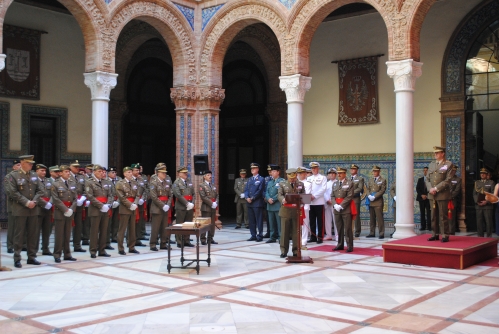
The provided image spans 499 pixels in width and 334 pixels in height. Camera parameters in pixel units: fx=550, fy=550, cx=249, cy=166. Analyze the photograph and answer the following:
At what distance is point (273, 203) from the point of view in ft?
32.0

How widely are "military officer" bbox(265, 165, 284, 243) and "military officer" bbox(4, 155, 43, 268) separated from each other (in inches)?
154

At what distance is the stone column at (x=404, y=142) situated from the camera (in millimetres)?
9711

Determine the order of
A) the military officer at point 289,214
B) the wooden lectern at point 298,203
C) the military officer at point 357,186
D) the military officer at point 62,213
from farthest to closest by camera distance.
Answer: the military officer at point 357,186 < the military officer at point 289,214 < the military officer at point 62,213 < the wooden lectern at point 298,203

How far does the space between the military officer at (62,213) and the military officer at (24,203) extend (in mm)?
284

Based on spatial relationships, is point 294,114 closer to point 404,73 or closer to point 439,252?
point 404,73

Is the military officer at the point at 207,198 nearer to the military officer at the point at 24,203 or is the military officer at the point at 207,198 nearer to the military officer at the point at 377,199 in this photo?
the military officer at the point at 24,203

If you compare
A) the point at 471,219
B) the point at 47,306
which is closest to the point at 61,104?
the point at 47,306

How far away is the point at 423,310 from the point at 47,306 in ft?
Answer: 11.4

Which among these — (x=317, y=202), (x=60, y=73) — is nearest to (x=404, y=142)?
(x=317, y=202)

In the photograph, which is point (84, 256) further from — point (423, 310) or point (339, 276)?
point (423, 310)

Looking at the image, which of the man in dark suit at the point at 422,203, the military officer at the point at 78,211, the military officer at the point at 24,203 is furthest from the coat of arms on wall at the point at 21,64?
the man in dark suit at the point at 422,203

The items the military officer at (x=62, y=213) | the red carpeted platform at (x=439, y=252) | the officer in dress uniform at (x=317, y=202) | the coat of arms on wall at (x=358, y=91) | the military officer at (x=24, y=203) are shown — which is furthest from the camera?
the coat of arms on wall at (x=358, y=91)

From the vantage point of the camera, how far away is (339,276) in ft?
21.8

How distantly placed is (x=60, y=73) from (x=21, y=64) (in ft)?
3.21
